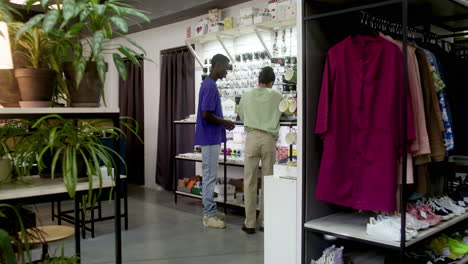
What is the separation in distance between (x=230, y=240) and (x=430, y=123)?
229 cm

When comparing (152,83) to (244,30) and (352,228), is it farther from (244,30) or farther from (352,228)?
(352,228)

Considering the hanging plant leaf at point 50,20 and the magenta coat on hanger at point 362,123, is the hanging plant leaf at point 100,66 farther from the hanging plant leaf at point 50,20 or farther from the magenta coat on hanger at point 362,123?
the magenta coat on hanger at point 362,123

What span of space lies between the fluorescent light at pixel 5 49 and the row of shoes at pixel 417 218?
6.19ft

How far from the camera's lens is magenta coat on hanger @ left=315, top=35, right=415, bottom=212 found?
218 centimetres

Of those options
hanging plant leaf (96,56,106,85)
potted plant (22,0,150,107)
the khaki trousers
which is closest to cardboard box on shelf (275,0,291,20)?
the khaki trousers

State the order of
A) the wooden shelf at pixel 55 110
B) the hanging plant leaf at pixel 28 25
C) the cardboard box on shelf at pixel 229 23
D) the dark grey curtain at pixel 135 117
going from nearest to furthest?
the hanging plant leaf at pixel 28 25 → the wooden shelf at pixel 55 110 → the cardboard box on shelf at pixel 229 23 → the dark grey curtain at pixel 135 117

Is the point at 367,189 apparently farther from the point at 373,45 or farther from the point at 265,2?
the point at 265,2

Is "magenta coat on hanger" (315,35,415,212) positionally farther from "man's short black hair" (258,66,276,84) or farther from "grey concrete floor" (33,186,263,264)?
"man's short black hair" (258,66,276,84)

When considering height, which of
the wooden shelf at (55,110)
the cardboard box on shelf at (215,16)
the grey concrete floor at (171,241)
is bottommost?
the grey concrete floor at (171,241)

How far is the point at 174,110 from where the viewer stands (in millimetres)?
6699

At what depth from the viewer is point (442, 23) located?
10.7ft

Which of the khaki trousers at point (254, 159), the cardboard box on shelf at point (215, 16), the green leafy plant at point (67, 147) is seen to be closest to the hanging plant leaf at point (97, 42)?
the green leafy plant at point (67, 147)

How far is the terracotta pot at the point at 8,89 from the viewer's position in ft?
6.29

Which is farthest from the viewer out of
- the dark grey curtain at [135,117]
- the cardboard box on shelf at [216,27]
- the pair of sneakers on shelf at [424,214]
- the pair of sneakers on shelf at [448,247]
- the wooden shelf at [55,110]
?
the dark grey curtain at [135,117]
